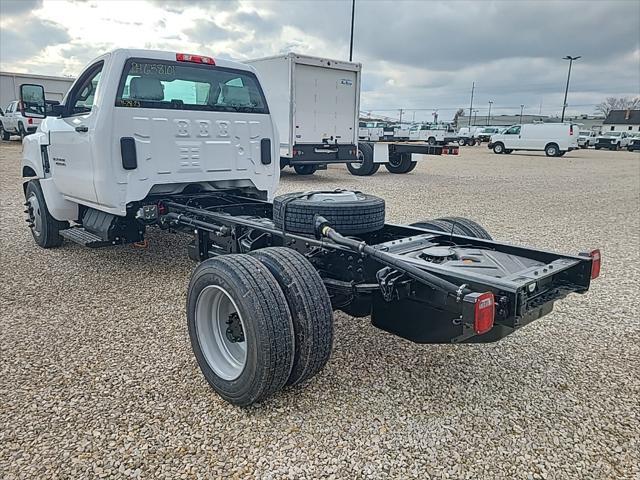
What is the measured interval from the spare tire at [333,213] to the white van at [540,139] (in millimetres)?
29075

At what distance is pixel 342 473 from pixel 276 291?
38.1 inches

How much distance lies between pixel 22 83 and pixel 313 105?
21279 mm

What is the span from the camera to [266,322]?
2.71 m

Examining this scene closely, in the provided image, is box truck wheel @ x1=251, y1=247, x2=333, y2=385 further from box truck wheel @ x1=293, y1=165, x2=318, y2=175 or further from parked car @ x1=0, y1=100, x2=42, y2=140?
parked car @ x1=0, y1=100, x2=42, y2=140

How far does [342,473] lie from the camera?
7.98 feet

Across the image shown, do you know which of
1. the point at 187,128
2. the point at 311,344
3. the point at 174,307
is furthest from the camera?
the point at 187,128

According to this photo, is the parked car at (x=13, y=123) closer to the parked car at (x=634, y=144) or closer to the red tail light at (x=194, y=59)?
the red tail light at (x=194, y=59)

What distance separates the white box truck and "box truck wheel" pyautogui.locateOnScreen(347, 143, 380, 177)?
1.94 m

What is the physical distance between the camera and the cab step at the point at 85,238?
196 inches

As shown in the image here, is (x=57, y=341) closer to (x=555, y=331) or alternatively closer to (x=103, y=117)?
(x=103, y=117)

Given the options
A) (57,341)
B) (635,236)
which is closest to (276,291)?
(57,341)

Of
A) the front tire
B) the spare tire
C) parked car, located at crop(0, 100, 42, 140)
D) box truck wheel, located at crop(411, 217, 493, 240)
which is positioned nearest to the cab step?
the front tire

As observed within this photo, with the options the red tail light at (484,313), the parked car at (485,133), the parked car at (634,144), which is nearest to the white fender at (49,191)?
the red tail light at (484,313)

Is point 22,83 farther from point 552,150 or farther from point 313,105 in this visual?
point 552,150
